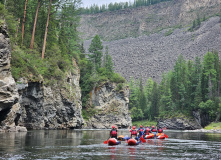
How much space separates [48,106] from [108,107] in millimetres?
33501

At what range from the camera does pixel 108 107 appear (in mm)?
77562

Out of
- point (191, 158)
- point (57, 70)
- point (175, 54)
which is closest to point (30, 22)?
point (57, 70)

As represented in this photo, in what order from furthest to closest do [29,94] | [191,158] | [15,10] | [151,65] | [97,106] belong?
[151,65], [97,106], [15,10], [29,94], [191,158]

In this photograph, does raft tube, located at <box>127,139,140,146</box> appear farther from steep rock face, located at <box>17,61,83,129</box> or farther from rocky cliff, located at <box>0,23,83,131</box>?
steep rock face, located at <box>17,61,83,129</box>

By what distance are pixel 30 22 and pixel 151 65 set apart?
416 ft

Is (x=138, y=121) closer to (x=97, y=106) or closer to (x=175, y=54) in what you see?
(x=97, y=106)

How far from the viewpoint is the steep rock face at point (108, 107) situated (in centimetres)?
7319

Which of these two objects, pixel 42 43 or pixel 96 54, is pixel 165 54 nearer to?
pixel 96 54

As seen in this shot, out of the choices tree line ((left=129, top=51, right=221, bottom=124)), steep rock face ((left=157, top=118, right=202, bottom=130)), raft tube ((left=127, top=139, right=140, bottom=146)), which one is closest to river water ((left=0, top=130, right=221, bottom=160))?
raft tube ((left=127, top=139, right=140, bottom=146))

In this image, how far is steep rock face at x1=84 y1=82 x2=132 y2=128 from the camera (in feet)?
240

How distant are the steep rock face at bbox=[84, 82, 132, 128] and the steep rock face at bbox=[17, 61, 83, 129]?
57.9ft

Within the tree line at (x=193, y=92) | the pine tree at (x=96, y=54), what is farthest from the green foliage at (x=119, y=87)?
the tree line at (x=193, y=92)

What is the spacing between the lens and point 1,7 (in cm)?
3105

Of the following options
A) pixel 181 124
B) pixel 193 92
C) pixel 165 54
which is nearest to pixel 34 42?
pixel 181 124
